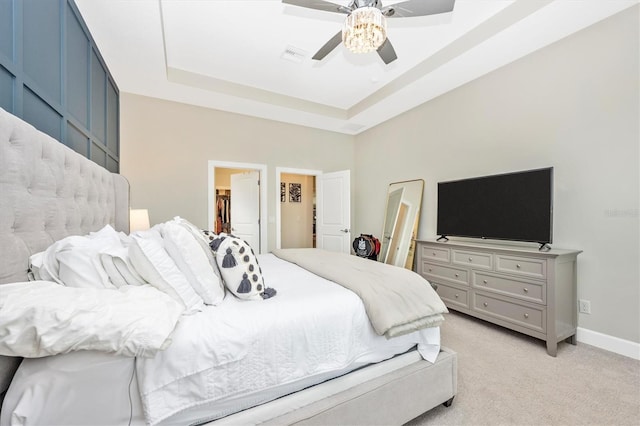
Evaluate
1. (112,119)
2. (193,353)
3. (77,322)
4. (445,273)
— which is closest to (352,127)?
(445,273)

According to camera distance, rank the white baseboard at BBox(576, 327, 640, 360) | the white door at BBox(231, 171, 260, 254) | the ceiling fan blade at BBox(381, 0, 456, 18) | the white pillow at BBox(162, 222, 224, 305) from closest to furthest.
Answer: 1. the white pillow at BBox(162, 222, 224, 305)
2. the ceiling fan blade at BBox(381, 0, 456, 18)
3. the white baseboard at BBox(576, 327, 640, 360)
4. the white door at BBox(231, 171, 260, 254)

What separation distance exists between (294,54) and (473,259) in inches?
119

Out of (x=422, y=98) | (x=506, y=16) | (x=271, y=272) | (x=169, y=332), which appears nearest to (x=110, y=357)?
(x=169, y=332)

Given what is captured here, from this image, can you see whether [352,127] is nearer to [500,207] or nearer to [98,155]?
[500,207]

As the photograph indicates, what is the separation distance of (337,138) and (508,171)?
3.03 m

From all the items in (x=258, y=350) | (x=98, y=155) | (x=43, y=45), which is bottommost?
(x=258, y=350)

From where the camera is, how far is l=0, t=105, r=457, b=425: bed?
2.72ft

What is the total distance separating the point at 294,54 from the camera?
2.98 m

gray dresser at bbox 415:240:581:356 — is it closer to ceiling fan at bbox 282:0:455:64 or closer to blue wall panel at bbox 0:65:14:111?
ceiling fan at bbox 282:0:455:64

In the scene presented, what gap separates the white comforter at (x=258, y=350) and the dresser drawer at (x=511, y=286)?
57.3 inches

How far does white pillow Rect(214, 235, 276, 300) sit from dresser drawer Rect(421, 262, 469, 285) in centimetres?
235

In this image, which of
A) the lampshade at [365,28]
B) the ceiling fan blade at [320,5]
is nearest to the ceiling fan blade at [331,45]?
the ceiling fan blade at [320,5]

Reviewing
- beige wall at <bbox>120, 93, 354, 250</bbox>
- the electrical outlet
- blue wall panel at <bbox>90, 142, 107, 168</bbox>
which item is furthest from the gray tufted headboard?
the electrical outlet

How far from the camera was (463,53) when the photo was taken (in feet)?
8.79
